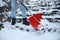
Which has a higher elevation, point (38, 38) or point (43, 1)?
point (43, 1)

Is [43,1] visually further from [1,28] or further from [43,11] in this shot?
[1,28]

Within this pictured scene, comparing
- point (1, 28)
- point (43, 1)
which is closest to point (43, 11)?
point (43, 1)

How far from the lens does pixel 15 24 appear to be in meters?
1.19

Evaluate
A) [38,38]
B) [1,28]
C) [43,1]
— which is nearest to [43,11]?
[43,1]

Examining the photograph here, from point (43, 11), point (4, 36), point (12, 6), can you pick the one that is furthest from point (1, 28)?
point (43, 11)

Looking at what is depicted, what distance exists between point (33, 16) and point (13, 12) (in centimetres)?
13

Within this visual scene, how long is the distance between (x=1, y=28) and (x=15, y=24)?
9 cm

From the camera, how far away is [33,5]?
116cm

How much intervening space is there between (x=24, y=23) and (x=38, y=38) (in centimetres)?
14

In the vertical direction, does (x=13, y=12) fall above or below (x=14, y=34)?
above

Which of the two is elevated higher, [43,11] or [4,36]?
[43,11]

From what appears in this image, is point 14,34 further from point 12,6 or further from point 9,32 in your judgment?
point 12,6

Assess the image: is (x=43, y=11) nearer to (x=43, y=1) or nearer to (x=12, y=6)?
(x=43, y=1)

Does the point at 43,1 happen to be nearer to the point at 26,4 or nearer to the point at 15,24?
the point at 26,4
